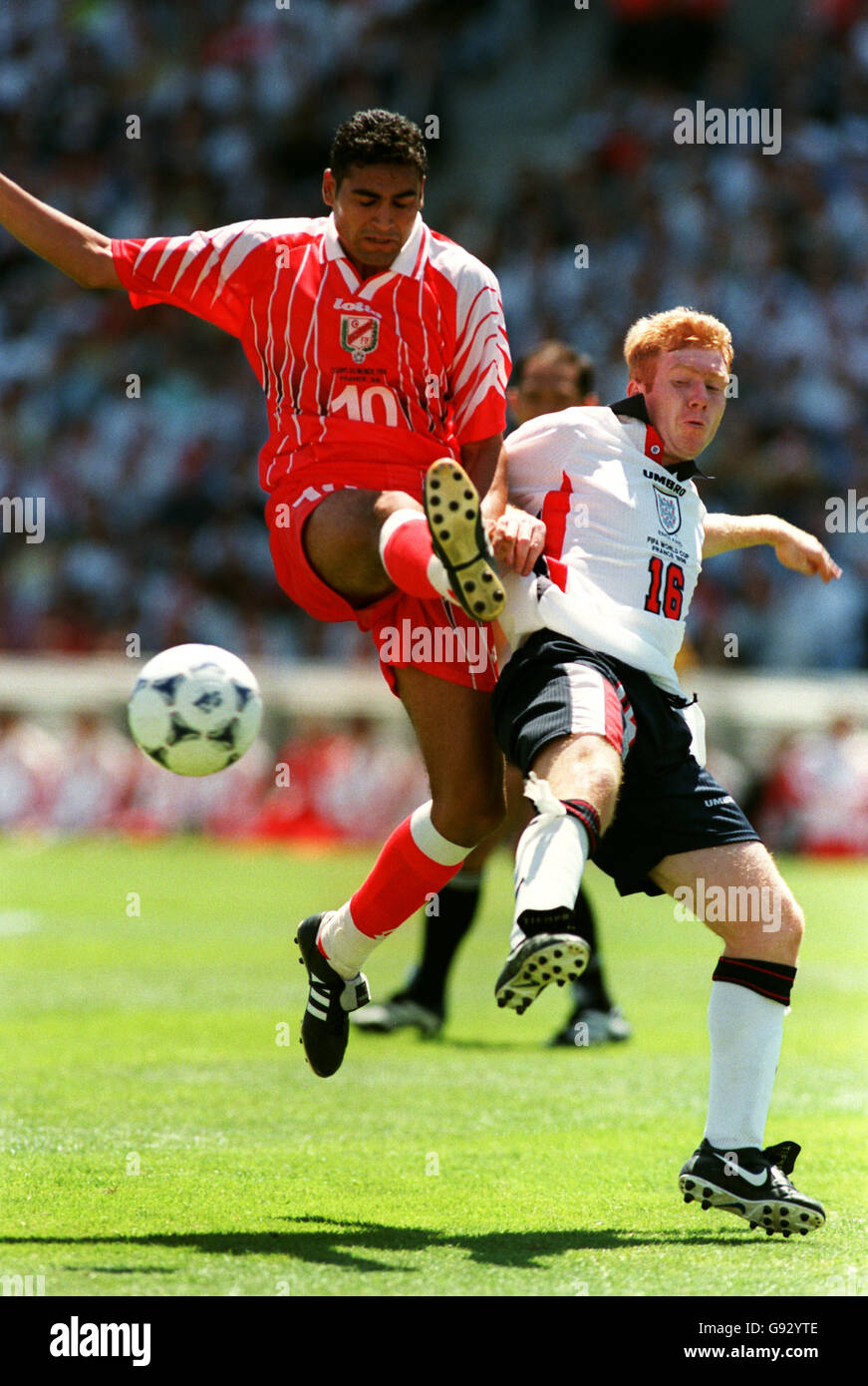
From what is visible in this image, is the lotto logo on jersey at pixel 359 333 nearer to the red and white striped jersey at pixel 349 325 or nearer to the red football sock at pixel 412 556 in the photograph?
the red and white striped jersey at pixel 349 325

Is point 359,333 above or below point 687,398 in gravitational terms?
above

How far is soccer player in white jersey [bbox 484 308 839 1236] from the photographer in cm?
421

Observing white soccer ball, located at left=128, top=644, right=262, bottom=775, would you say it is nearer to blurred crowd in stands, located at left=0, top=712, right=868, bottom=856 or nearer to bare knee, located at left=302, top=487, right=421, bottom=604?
bare knee, located at left=302, top=487, right=421, bottom=604

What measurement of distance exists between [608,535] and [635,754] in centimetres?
56

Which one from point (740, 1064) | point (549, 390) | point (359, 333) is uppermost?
point (549, 390)

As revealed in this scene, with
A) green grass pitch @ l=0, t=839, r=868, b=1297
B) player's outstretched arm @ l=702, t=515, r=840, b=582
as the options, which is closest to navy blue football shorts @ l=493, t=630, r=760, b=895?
player's outstretched arm @ l=702, t=515, r=840, b=582

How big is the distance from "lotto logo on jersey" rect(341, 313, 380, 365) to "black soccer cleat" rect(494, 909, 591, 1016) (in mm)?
1860

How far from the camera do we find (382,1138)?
552cm

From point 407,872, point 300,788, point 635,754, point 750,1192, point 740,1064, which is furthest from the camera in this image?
point 300,788

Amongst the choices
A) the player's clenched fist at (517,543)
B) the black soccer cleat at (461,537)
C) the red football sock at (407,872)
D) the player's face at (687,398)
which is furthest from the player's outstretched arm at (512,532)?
the red football sock at (407,872)

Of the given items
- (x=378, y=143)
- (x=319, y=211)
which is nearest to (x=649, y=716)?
(x=378, y=143)

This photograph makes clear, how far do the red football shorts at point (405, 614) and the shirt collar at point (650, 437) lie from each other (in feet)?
1.93

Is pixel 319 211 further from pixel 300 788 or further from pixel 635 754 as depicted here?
pixel 635 754

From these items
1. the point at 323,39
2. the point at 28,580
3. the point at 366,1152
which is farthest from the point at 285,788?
the point at 366,1152
